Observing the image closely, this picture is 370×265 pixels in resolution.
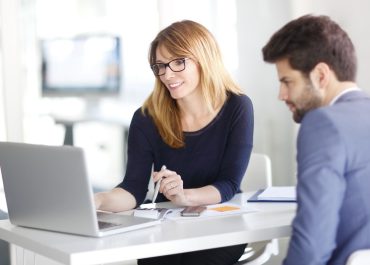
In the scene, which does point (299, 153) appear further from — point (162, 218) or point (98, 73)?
point (98, 73)

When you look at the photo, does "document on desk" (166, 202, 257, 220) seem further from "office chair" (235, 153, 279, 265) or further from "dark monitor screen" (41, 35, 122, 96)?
"dark monitor screen" (41, 35, 122, 96)

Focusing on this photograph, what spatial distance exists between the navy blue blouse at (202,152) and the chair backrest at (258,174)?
1.26 feet

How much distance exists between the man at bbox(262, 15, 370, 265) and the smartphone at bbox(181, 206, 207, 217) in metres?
0.50

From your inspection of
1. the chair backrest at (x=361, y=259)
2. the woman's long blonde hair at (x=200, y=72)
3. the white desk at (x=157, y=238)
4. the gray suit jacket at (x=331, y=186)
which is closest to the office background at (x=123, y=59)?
the woman's long blonde hair at (x=200, y=72)

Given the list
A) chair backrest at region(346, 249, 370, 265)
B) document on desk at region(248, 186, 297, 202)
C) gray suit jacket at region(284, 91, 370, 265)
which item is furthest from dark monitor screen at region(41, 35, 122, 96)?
chair backrest at region(346, 249, 370, 265)

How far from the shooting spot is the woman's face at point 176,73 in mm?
2598

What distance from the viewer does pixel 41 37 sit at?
4.03 metres

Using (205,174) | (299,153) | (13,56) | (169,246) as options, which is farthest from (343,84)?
(13,56)

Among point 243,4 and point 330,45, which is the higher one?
point 243,4

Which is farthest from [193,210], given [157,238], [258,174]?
[258,174]

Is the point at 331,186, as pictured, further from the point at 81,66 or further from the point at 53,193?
the point at 81,66

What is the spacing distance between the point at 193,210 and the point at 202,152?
18.0 inches

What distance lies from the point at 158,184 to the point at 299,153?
2.22 ft

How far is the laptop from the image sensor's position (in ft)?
6.07
